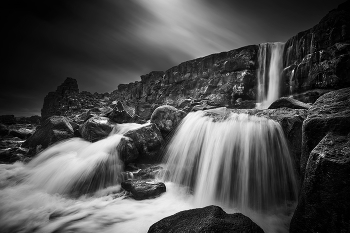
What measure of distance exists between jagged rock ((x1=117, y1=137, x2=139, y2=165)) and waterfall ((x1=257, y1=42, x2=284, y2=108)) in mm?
17159

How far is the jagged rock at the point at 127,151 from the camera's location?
22.0 ft

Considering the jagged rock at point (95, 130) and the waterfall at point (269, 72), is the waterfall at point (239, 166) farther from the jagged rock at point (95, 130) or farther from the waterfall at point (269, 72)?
the waterfall at point (269, 72)

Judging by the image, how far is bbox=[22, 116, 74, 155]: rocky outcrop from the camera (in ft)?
29.2

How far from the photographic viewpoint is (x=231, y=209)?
4402 mm

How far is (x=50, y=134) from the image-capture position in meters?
9.01

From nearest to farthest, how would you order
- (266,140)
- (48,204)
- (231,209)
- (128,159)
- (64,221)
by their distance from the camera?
1. (64,221)
2. (231,209)
3. (48,204)
4. (266,140)
5. (128,159)

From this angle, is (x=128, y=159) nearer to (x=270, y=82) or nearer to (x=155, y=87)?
(x=270, y=82)

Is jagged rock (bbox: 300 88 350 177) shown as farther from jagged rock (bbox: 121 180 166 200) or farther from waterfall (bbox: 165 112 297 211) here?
jagged rock (bbox: 121 180 166 200)

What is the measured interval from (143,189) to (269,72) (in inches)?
867

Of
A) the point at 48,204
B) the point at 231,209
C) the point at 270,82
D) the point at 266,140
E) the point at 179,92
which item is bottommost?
the point at 48,204

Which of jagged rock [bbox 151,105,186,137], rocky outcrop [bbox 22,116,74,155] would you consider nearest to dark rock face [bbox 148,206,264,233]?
jagged rock [bbox 151,105,186,137]

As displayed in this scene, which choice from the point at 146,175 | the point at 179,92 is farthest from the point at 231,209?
the point at 179,92

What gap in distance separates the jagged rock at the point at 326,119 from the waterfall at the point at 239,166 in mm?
1874

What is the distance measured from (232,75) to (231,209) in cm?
2946
